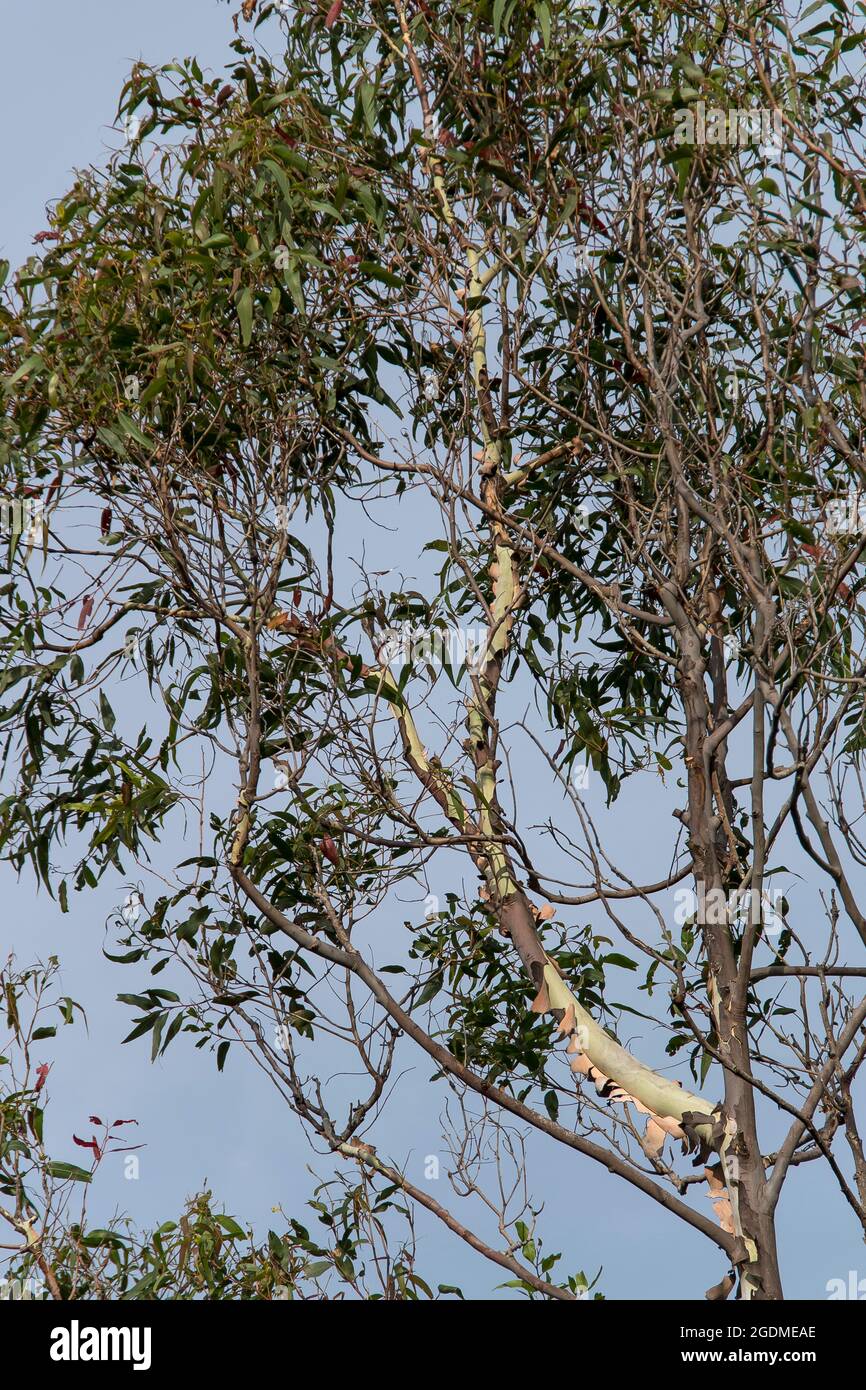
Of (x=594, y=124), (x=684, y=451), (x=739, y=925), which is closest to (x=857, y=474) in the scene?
(x=684, y=451)

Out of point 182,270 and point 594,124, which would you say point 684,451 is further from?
point 182,270

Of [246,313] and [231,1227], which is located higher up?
[246,313]

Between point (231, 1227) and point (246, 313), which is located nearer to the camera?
point (246, 313)

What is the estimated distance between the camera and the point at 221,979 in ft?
16.1

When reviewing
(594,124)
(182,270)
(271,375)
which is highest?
(594,124)

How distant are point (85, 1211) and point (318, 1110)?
3.88 ft

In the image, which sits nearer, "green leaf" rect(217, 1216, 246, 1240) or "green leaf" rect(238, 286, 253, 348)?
"green leaf" rect(238, 286, 253, 348)

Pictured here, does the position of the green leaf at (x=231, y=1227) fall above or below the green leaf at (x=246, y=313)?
below

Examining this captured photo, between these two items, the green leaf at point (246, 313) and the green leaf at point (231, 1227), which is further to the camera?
the green leaf at point (231, 1227)

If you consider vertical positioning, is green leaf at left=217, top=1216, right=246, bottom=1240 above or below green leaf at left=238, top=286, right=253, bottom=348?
below
